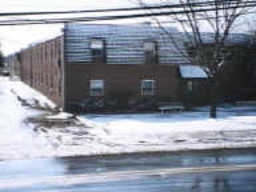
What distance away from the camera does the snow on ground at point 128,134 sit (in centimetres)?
1900

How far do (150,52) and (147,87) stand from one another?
7.91 ft

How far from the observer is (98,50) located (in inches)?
1395

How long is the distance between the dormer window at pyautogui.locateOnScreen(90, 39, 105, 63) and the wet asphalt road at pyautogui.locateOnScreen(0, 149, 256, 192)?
18.5m

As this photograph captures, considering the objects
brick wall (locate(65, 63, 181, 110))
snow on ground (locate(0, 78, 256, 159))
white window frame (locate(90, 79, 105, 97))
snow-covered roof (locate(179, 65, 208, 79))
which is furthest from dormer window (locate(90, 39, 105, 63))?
snow-covered roof (locate(179, 65, 208, 79))

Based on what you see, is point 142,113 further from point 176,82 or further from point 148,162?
point 148,162

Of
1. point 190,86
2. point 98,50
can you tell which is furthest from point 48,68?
point 190,86

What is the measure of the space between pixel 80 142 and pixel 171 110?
48.8 feet

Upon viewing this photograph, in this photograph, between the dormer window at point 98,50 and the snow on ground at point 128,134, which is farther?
the dormer window at point 98,50

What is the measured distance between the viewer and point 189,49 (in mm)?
34719

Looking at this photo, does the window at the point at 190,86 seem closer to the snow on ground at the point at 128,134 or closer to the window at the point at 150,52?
the window at the point at 150,52

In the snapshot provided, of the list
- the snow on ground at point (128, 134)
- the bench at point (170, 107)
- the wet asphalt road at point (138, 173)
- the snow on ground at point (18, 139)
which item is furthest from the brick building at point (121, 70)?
the wet asphalt road at point (138, 173)

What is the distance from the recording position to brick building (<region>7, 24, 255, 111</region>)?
34844 mm

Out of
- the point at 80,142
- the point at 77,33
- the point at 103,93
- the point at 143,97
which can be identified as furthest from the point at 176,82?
the point at 80,142

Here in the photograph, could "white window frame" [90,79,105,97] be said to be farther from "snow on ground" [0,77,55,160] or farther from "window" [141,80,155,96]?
"snow on ground" [0,77,55,160]
